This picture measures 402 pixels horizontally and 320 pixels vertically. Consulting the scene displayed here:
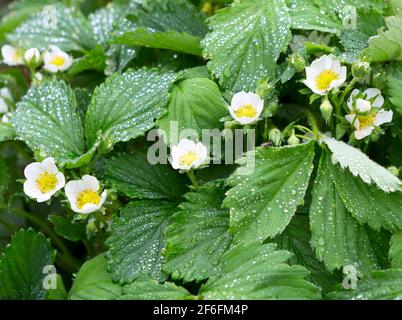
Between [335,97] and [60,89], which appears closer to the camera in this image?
[335,97]

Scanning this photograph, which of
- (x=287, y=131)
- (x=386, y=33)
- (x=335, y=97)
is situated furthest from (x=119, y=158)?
A: (x=386, y=33)

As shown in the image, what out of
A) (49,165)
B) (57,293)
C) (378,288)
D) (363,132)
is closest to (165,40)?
(49,165)

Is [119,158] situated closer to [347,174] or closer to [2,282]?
[2,282]

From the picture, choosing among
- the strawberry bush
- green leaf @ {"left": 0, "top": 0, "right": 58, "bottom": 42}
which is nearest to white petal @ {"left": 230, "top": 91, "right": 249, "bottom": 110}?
the strawberry bush

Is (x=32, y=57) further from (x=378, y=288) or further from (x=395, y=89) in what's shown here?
(x=378, y=288)

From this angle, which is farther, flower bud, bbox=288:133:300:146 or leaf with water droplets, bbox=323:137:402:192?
flower bud, bbox=288:133:300:146

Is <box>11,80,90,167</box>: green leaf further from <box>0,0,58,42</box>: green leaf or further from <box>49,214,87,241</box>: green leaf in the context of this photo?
<box>0,0,58,42</box>: green leaf

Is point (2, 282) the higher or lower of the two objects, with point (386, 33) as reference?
lower
